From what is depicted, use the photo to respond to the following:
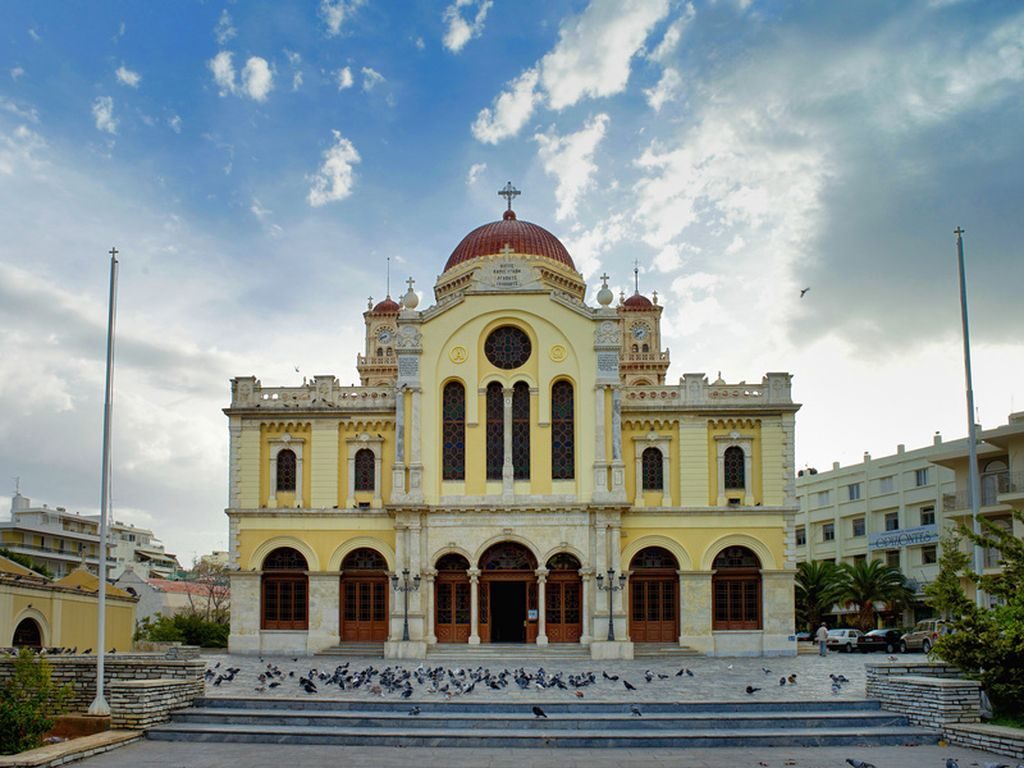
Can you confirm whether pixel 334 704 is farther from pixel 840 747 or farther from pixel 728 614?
pixel 728 614

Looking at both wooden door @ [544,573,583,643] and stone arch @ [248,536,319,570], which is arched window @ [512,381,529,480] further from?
stone arch @ [248,536,319,570]

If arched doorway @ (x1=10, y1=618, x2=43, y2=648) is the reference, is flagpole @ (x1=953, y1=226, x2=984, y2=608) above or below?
above

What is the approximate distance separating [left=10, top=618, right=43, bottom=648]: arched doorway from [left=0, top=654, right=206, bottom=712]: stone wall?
355 inches

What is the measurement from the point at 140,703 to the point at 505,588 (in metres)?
17.9

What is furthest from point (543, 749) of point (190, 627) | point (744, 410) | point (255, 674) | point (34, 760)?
point (190, 627)

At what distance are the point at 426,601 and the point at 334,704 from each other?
14.2 meters

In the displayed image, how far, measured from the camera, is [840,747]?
17453mm

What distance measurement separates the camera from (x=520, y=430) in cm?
3522

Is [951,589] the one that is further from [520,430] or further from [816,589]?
[816,589]

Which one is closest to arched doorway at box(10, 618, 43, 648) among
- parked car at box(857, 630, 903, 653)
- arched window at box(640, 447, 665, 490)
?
arched window at box(640, 447, 665, 490)

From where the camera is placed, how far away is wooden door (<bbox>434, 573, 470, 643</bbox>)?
34125mm

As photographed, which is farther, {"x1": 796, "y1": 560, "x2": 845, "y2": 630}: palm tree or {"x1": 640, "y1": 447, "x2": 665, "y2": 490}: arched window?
{"x1": 796, "y1": 560, "x2": 845, "y2": 630}: palm tree

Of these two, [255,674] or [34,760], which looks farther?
[255,674]

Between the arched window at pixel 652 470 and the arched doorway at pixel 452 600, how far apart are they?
21.5 feet
